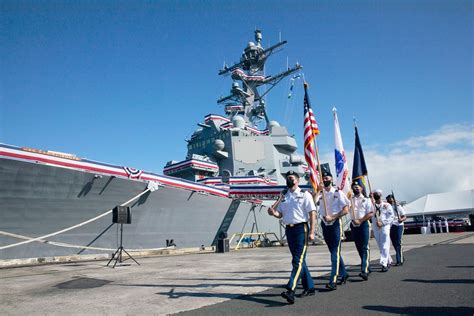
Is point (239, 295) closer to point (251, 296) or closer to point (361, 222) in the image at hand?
point (251, 296)

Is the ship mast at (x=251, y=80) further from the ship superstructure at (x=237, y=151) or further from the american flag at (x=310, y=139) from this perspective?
the american flag at (x=310, y=139)

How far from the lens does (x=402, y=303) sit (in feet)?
11.2

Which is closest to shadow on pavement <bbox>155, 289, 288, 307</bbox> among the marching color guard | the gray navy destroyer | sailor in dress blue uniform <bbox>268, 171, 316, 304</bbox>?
sailor in dress blue uniform <bbox>268, 171, 316, 304</bbox>

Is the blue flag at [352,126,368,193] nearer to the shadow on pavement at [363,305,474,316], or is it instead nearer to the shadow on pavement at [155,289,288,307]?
the shadow on pavement at [155,289,288,307]

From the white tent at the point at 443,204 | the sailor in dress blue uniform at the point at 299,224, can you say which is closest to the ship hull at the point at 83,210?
the sailor in dress blue uniform at the point at 299,224

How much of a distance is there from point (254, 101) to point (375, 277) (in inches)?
1135

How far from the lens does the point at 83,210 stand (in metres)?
11.9

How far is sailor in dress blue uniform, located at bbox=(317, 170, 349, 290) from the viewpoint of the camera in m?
4.78

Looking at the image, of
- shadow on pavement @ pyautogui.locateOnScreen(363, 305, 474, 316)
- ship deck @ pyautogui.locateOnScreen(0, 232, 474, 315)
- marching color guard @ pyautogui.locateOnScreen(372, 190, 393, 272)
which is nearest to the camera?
shadow on pavement @ pyautogui.locateOnScreen(363, 305, 474, 316)

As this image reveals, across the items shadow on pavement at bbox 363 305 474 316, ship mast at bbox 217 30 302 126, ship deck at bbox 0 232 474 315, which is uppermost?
ship mast at bbox 217 30 302 126

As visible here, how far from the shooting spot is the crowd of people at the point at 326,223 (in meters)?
4.12

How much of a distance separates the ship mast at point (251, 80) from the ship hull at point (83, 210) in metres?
16.9

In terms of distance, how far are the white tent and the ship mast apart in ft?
67.6

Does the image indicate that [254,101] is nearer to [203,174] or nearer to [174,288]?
[203,174]
